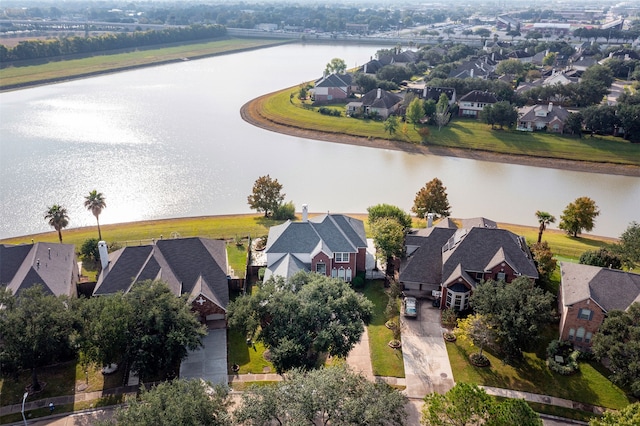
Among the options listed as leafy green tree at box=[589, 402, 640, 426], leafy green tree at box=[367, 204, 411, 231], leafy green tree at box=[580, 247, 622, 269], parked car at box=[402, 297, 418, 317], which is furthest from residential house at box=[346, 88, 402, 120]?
leafy green tree at box=[589, 402, 640, 426]

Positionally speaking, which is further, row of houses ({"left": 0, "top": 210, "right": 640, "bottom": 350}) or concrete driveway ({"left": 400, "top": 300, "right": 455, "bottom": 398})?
row of houses ({"left": 0, "top": 210, "right": 640, "bottom": 350})

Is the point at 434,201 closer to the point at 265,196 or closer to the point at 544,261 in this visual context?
the point at 544,261

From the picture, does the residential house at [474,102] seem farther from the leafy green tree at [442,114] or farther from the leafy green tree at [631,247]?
the leafy green tree at [631,247]

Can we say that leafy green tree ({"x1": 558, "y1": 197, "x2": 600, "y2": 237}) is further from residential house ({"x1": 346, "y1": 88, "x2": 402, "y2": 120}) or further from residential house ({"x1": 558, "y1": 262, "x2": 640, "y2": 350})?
residential house ({"x1": 346, "y1": 88, "x2": 402, "y2": 120})

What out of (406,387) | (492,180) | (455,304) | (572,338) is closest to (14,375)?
(406,387)

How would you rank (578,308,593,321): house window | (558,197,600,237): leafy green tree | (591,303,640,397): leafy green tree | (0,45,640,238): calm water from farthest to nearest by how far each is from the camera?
(0,45,640,238): calm water < (558,197,600,237): leafy green tree < (578,308,593,321): house window < (591,303,640,397): leafy green tree

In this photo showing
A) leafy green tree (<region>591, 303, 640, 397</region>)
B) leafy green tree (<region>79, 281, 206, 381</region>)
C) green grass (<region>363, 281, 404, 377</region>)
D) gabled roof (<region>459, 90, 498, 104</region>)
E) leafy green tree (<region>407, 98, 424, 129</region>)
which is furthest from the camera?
gabled roof (<region>459, 90, 498, 104</region>)

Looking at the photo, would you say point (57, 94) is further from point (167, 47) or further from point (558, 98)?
point (558, 98)
